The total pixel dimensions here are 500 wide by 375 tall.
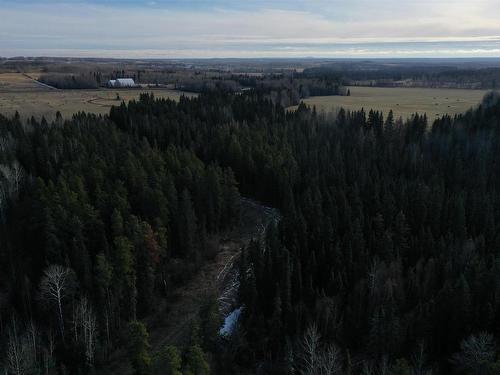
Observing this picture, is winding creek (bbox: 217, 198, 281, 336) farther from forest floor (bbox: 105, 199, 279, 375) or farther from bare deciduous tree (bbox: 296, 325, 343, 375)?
bare deciduous tree (bbox: 296, 325, 343, 375)

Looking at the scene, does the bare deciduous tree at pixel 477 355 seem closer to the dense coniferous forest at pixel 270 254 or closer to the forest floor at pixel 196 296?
the dense coniferous forest at pixel 270 254

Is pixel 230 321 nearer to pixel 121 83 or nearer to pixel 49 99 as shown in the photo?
pixel 49 99

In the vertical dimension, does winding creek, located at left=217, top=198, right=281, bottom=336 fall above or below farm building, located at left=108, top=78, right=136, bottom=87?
below

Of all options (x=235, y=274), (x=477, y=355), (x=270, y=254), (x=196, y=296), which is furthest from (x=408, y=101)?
(x=477, y=355)

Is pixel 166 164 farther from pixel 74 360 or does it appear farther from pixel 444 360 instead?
pixel 444 360

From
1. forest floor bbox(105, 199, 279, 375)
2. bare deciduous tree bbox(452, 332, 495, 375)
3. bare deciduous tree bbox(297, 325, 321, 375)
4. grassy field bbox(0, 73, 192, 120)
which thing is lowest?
forest floor bbox(105, 199, 279, 375)

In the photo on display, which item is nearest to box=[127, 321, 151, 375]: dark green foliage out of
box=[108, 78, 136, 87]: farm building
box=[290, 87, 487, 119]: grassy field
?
box=[290, 87, 487, 119]: grassy field

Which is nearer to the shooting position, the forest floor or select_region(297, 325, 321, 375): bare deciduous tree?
select_region(297, 325, 321, 375): bare deciduous tree
